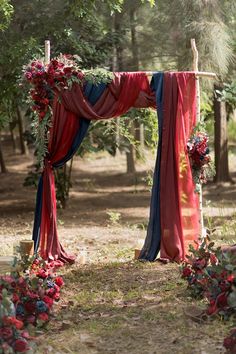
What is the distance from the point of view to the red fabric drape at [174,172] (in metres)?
7.28

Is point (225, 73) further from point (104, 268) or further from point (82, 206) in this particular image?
point (104, 268)

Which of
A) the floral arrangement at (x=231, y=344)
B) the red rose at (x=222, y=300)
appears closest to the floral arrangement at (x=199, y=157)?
the red rose at (x=222, y=300)

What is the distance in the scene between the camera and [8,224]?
1173 centimetres

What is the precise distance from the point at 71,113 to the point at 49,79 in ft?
1.51

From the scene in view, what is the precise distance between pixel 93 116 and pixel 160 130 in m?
0.76

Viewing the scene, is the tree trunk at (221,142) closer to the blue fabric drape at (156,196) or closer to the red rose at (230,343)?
the blue fabric drape at (156,196)

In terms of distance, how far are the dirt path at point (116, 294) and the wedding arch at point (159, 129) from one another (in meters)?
0.40

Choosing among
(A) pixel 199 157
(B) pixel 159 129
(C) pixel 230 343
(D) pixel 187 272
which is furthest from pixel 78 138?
(C) pixel 230 343

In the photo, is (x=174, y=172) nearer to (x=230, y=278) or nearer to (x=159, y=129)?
(x=159, y=129)

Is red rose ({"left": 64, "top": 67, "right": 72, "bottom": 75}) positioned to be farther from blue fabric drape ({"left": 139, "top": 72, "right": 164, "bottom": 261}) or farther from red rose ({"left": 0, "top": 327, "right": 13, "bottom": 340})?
red rose ({"left": 0, "top": 327, "right": 13, "bottom": 340})

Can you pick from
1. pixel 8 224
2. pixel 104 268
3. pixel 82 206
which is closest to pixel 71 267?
pixel 104 268

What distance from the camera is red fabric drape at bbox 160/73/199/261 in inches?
287

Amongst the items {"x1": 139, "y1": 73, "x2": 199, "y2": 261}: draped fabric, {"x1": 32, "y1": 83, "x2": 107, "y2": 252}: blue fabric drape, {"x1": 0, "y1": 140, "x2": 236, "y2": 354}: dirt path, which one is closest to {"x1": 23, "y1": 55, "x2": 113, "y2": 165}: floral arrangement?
{"x1": 32, "y1": 83, "x2": 107, "y2": 252}: blue fabric drape

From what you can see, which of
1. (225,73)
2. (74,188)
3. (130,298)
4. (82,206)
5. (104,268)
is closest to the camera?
(130,298)
